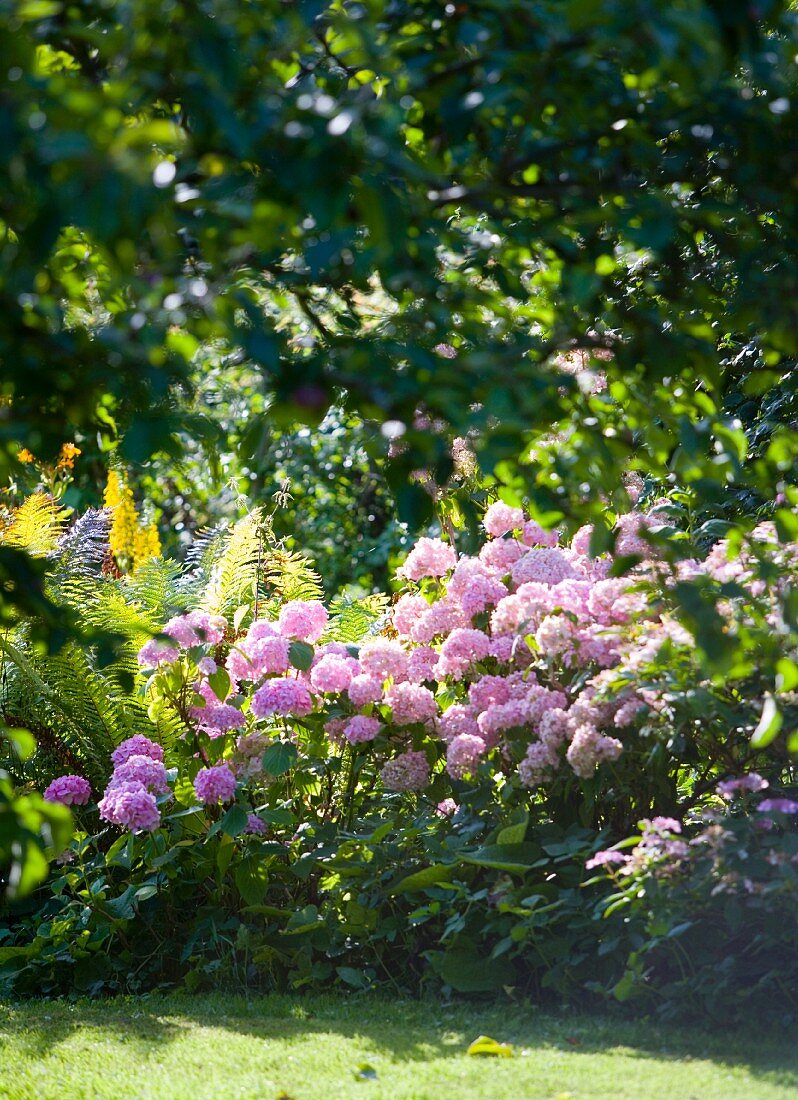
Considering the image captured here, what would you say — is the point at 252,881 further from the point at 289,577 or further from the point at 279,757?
the point at 289,577

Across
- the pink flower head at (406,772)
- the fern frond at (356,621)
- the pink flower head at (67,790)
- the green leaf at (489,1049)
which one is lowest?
the green leaf at (489,1049)

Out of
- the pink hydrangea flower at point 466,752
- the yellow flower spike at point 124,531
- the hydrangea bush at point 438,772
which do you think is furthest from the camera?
the yellow flower spike at point 124,531

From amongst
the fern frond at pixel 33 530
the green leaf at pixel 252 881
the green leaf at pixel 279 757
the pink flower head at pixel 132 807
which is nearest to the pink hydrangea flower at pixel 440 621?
the green leaf at pixel 279 757

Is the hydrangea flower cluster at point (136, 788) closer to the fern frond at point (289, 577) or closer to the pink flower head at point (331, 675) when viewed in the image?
the pink flower head at point (331, 675)

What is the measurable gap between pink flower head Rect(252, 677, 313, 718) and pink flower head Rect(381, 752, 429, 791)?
0.37m

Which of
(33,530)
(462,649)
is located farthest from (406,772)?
(33,530)

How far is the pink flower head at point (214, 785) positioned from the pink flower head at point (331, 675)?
42 cm

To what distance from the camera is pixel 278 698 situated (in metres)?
3.91

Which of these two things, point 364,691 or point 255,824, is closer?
point 364,691

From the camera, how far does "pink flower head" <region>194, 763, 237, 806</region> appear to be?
12.8ft

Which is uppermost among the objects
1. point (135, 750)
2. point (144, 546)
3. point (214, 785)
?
point (144, 546)

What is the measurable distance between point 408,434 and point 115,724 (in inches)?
141

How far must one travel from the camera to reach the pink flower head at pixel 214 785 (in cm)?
389

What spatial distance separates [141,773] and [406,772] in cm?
87
